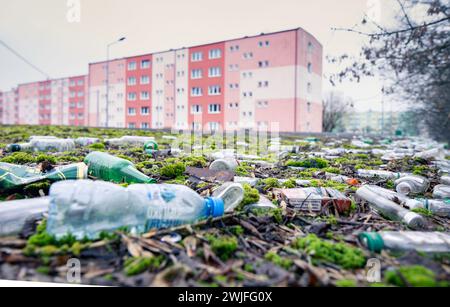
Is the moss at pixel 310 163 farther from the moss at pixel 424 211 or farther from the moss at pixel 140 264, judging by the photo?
the moss at pixel 140 264

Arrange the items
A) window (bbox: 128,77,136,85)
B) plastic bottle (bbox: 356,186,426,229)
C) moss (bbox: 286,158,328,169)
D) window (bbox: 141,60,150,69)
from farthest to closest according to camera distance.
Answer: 1. window (bbox: 128,77,136,85)
2. window (bbox: 141,60,150,69)
3. moss (bbox: 286,158,328,169)
4. plastic bottle (bbox: 356,186,426,229)

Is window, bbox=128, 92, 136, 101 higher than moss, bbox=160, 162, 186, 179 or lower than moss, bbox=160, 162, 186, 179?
higher

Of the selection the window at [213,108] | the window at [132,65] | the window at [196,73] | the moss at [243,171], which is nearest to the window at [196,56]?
the window at [196,73]

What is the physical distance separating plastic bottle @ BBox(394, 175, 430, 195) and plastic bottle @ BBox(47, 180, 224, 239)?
4.86ft

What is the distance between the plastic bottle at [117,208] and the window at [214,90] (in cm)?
2668

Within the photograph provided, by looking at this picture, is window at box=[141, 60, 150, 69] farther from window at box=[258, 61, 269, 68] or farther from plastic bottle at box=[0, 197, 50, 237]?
plastic bottle at box=[0, 197, 50, 237]

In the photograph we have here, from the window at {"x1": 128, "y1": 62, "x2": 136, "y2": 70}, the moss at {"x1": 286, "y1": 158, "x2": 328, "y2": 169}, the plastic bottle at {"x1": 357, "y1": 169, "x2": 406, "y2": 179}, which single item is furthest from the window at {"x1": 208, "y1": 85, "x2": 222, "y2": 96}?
the plastic bottle at {"x1": 357, "y1": 169, "x2": 406, "y2": 179}

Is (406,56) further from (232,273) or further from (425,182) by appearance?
(232,273)

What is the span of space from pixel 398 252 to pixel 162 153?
2.82 meters

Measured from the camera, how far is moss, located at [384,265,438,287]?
920mm

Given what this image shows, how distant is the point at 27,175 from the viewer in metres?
1.80

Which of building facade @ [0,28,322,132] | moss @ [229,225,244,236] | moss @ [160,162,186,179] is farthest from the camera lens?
building facade @ [0,28,322,132]

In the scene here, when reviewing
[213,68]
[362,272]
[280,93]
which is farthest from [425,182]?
[213,68]

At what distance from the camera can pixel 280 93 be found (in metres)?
23.1
